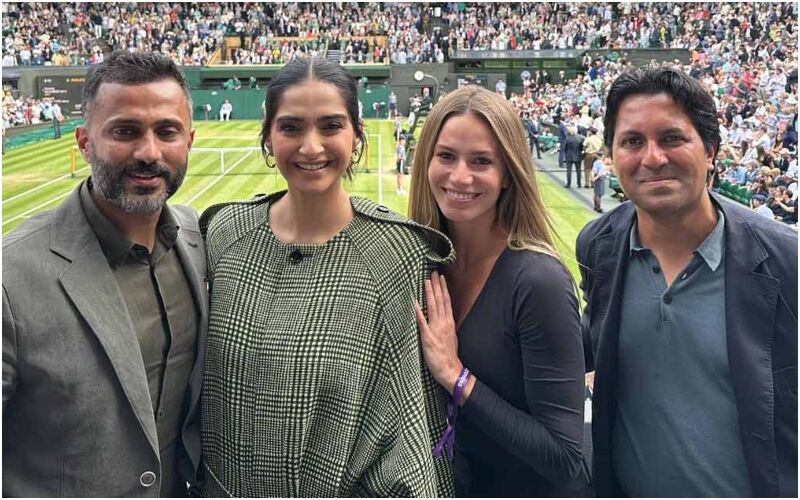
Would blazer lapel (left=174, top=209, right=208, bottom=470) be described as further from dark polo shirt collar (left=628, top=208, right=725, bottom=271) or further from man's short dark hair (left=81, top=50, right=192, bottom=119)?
dark polo shirt collar (left=628, top=208, right=725, bottom=271)

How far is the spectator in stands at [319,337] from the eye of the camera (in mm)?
2021

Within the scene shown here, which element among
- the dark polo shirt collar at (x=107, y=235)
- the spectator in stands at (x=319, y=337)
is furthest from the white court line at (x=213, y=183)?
the spectator in stands at (x=319, y=337)

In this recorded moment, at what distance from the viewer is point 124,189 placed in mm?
2094

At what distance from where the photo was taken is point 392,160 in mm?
21094

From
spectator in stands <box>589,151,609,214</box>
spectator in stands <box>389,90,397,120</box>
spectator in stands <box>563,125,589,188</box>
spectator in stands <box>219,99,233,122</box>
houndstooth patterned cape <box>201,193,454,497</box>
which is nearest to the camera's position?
houndstooth patterned cape <box>201,193,454,497</box>

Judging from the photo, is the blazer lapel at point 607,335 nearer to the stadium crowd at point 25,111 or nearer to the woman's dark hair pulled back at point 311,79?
the woman's dark hair pulled back at point 311,79

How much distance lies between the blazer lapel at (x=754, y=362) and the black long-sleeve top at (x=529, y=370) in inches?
19.8

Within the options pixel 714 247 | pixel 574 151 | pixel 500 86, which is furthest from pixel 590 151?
pixel 500 86

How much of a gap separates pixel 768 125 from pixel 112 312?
16.1m

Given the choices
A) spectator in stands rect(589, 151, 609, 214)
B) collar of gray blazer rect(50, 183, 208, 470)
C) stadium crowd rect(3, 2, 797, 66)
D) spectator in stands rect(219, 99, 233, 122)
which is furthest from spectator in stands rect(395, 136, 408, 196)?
stadium crowd rect(3, 2, 797, 66)

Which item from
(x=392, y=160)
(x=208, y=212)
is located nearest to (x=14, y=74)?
(x=392, y=160)

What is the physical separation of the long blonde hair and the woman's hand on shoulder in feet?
0.93

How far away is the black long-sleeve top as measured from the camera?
2.11 m

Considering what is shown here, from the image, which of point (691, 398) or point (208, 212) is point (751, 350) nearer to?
point (691, 398)
